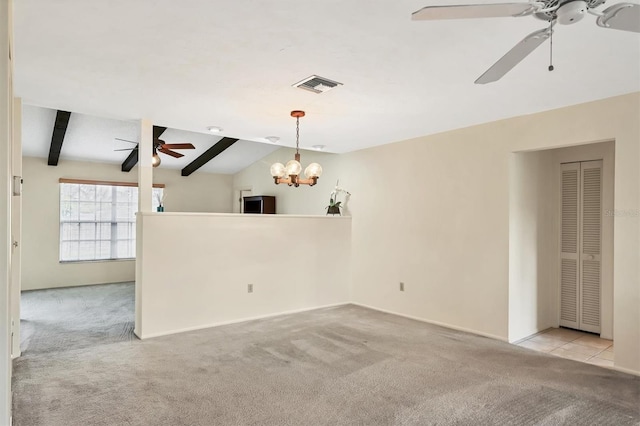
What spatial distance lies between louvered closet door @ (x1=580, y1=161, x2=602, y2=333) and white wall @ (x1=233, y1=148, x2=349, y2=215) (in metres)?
3.11

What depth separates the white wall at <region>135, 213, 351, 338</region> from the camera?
4.27m

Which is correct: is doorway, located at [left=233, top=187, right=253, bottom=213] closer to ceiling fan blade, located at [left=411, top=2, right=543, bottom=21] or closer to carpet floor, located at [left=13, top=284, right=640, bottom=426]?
carpet floor, located at [left=13, top=284, right=640, bottom=426]

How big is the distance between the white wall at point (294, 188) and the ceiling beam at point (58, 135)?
11.9 ft

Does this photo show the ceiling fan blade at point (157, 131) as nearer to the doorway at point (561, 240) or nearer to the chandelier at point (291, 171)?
the chandelier at point (291, 171)

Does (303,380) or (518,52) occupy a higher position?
(518,52)

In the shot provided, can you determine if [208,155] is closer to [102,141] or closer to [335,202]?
[102,141]

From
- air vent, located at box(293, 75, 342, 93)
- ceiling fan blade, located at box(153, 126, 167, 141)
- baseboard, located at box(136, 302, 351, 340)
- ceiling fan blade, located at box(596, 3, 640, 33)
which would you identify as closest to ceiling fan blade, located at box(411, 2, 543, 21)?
ceiling fan blade, located at box(596, 3, 640, 33)

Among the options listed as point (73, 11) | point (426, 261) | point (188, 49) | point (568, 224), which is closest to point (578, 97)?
point (568, 224)

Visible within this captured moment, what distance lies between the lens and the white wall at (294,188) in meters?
6.47

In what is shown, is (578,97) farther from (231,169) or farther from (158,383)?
(231,169)

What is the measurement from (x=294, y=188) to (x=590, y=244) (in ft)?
15.5

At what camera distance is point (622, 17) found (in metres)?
1.57

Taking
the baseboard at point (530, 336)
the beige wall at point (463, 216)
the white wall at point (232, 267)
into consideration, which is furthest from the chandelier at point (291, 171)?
the baseboard at point (530, 336)

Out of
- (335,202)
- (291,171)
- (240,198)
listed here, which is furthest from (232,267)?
(240,198)
